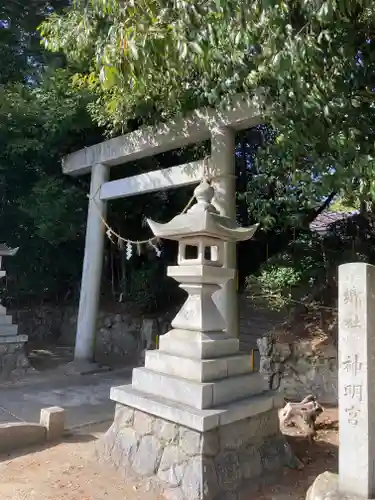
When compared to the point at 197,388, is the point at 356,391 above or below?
above

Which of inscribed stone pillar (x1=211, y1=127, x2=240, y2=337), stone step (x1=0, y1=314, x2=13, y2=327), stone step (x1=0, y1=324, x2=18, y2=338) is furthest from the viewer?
stone step (x1=0, y1=314, x2=13, y2=327)

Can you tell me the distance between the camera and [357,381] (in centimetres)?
322

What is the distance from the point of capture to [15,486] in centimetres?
397

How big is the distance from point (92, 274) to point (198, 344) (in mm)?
5828

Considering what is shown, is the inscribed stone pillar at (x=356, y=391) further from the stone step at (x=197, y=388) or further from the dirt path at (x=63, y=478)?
the dirt path at (x=63, y=478)

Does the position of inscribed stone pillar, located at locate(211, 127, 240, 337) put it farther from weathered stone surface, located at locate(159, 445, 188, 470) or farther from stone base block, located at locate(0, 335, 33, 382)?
stone base block, located at locate(0, 335, 33, 382)

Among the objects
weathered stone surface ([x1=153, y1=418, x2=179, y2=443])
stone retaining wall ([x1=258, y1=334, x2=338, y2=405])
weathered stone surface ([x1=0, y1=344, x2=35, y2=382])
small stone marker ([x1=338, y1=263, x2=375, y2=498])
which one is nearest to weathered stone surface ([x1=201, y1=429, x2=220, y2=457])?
weathered stone surface ([x1=153, y1=418, x2=179, y2=443])

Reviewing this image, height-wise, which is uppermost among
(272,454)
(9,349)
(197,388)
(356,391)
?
(356,391)

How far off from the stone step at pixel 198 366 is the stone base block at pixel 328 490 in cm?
128

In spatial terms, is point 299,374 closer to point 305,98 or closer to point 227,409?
point 227,409

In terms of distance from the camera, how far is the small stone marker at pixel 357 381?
312 cm

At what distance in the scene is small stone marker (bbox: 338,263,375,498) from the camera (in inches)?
123

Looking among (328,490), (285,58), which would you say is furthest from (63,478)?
(285,58)

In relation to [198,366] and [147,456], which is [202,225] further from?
[147,456]
